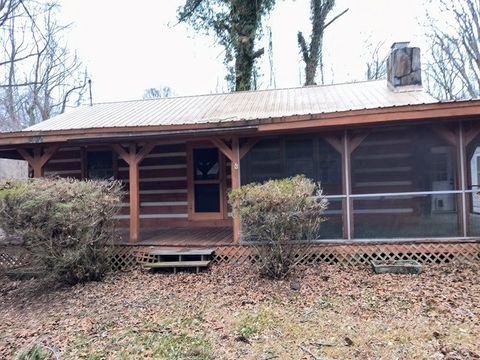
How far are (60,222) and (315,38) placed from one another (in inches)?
655

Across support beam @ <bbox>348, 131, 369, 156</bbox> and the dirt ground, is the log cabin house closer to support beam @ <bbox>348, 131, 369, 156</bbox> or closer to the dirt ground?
Answer: support beam @ <bbox>348, 131, 369, 156</bbox>

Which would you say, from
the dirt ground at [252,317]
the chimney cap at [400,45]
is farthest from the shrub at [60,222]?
the chimney cap at [400,45]

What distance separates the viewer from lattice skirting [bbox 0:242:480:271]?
21.1 feet

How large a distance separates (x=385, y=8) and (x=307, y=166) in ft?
55.4

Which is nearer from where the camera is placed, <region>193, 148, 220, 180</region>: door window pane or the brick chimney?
the brick chimney

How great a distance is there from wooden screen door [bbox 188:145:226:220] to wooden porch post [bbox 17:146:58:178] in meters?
3.18

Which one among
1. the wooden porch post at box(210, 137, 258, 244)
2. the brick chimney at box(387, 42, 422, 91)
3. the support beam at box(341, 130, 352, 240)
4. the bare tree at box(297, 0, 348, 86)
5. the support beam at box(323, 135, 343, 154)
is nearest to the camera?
the support beam at box(341, 130, 352, 240)

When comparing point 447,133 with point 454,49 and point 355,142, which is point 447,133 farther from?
point 454,49

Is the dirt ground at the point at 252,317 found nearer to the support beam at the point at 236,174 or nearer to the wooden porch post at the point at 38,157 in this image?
the support beam at the point at 236,174

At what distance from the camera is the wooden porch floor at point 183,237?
24.2 ft

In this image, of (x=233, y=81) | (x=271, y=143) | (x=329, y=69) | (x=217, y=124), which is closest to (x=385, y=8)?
(x=329, y=69)

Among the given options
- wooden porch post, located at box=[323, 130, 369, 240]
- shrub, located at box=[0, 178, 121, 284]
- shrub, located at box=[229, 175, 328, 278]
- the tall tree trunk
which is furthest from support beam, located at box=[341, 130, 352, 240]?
the tall tree trunk

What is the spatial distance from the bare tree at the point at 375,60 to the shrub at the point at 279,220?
22.5m

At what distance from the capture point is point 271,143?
8.66 meters
